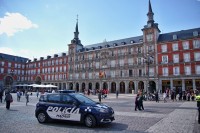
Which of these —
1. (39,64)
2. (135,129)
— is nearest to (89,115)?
(135,129)

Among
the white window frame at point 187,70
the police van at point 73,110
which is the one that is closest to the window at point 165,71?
the white window frame at point 187,70

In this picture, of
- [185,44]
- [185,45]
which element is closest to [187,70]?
[185,45]

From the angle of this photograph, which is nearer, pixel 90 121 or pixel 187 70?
pixel 90 121

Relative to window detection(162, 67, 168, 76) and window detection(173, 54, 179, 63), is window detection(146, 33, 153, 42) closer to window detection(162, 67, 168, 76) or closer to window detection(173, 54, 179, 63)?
window detection(173, 54, 179, 63)

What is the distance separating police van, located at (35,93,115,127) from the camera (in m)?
7.52

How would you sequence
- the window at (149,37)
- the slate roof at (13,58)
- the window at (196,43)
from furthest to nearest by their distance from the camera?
the slate roof at (13,58)
the window at (149,37)
the window at (196,43)

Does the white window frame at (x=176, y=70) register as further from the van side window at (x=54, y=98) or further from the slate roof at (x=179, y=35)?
the van side window at (x=54, y=98)

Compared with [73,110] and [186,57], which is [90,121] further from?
[186,57]

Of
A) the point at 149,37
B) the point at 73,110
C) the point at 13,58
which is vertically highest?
the point at 149,37

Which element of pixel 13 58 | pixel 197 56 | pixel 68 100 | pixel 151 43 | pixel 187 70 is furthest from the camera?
pixel 13 58

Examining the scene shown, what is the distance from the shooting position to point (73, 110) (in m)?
7.96

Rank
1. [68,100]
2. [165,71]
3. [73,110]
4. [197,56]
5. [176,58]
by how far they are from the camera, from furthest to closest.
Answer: [165,71] < [176,58] < [197,56] < [68,100] < [73,110]

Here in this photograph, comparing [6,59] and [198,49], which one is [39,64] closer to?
[6,59]

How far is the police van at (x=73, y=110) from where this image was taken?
24.7 ft
